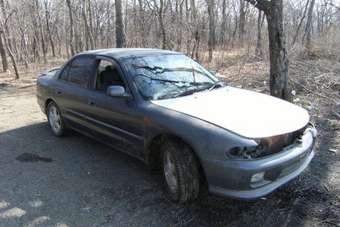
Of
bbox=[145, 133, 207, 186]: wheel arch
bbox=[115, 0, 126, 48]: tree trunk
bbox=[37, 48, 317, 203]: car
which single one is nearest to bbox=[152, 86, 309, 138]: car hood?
bbox=[37, 48, 317, 203]: car

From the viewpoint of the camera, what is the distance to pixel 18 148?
5.11 meters

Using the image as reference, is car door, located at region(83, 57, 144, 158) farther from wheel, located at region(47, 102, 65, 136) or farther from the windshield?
wheel, located at region(47, 102, 65, 136)

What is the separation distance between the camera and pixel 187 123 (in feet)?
10.0

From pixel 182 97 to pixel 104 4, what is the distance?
86.0 ft

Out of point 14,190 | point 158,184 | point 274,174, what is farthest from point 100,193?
point 274,174

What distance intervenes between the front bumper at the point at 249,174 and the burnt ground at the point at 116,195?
1.19 feet

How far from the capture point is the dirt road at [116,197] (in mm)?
3055

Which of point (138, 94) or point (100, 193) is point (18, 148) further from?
point (138, 94)

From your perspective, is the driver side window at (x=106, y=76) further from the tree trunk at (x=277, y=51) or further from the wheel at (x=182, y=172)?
the tree trunk at (x=277, y=51)

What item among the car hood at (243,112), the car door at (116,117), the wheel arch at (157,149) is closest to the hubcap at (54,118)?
the car door at (116,117)

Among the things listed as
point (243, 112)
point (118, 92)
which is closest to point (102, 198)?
point (118, 92)

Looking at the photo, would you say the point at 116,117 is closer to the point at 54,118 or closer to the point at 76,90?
the point at 76,90

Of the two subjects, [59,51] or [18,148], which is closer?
[18,148]

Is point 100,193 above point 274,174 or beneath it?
beneath
